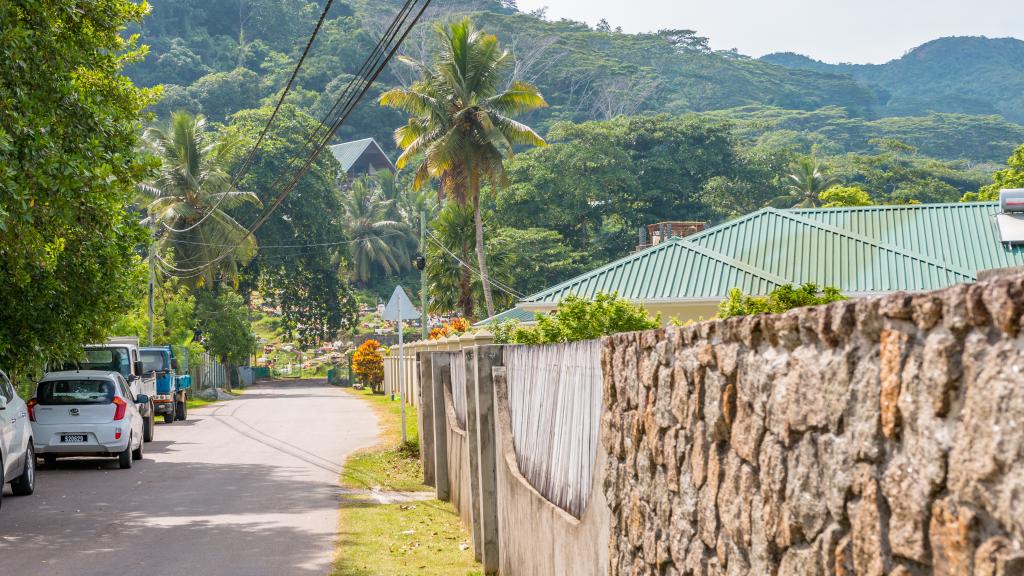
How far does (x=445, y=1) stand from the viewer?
153 meters

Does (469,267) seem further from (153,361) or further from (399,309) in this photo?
(399,309)

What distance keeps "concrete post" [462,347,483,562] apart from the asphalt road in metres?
1.39

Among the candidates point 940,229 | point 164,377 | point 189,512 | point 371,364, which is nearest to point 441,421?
point 189,512

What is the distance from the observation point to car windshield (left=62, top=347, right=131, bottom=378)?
25.9 meters

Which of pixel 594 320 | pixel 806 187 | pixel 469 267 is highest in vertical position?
pixel 806 187

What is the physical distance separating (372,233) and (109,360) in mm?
64770

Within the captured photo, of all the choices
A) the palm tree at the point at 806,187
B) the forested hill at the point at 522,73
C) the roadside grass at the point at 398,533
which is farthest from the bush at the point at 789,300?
the forested hill at the point at 522,73

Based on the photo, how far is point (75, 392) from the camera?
20234 millimetres

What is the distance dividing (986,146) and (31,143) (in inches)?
4957

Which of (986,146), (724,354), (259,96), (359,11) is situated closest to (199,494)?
(724,354)

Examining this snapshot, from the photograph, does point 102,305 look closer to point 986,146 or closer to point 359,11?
point 986,146

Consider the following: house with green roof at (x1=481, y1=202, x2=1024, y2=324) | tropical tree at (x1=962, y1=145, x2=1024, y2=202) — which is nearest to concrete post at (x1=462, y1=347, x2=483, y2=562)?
house with green roof at (x1=481, y1=202, x2=1024, y2=324)

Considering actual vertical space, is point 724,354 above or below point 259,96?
below

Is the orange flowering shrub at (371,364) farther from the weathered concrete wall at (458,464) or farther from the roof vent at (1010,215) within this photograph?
the weathered concrete wall at (458,464)
